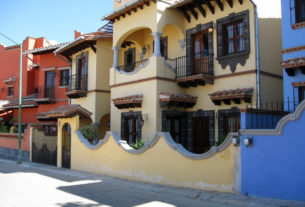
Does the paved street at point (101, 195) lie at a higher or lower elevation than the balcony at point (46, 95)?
lower

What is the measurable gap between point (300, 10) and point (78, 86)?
13645 millimetres

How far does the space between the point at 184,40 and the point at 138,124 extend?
15.3 ft

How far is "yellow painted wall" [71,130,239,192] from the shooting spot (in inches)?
376

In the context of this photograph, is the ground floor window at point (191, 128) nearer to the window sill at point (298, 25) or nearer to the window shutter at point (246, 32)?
the window shutter at point (246, 32)

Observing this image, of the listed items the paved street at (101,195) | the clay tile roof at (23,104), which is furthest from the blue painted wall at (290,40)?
the clay tile roof at (23,104)

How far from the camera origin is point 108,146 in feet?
45.3

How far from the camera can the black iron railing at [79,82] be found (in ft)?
66.8

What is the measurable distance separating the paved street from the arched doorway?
3016 millimetres

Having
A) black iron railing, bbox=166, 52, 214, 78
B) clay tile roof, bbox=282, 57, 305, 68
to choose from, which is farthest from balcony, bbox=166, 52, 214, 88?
clay tile roof, bbox=282, 57, 305, 68

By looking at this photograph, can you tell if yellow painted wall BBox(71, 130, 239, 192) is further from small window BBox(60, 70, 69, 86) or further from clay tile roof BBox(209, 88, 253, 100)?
small window BBox(60, 70, 69, 86)

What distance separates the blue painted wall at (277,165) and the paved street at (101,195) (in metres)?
0.29

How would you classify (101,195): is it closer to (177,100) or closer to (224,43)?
(177,100)

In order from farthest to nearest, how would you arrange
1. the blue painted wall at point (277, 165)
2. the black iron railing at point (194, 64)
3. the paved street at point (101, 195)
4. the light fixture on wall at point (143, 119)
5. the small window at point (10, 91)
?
the small window at point (10, 91), the light fixture on wall at point (143, 119), the black iron railing at point (194, 64), the paved street at point (101, 195), the blue painted wall at point (277, 165)

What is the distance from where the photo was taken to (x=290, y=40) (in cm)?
1175
